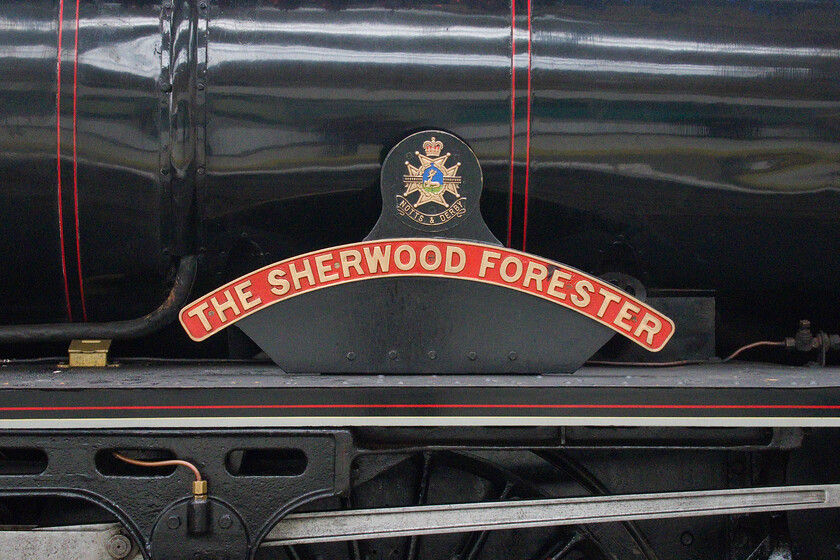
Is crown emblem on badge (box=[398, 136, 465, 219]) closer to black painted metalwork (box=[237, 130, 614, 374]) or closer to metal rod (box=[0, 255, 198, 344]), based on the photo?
black painted metalwork (box=[237, 130, 614, 374])

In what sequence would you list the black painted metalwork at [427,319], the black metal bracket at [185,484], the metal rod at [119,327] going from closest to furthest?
the black metal bracket at [185,484] → the black painted metalwork at [427,319] → the metal rod at [119,327]

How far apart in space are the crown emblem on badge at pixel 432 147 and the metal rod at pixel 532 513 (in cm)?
110

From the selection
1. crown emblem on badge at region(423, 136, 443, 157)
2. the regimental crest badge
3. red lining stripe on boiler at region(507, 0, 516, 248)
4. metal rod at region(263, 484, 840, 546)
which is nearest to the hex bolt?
metal rod at region(263, 484, 840, 546)

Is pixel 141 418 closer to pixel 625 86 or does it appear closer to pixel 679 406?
pixel 679 406

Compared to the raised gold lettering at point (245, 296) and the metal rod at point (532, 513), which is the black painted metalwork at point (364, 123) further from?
the metal rod at point (532, 513)

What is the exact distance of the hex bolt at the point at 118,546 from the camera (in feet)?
8.21

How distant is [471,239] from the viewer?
261cm

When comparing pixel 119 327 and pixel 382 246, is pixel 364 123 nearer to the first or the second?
pixel 382 246

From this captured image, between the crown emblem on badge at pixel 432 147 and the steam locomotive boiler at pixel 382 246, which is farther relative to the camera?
the crown emblem on badge at pixel 432 147

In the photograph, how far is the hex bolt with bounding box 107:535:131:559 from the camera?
8.21ft

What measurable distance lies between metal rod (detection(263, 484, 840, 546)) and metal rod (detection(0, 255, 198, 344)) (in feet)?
2.53

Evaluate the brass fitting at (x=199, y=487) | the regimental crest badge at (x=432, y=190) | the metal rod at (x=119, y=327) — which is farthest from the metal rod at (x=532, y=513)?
the regimental crest badge at (x=432, y=190)

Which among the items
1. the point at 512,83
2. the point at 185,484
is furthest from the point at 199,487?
the point at 512,83

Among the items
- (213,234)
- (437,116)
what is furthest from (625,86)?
(213,234)
